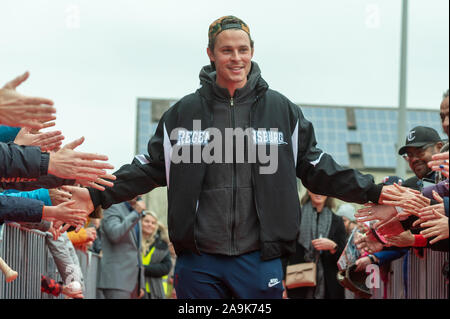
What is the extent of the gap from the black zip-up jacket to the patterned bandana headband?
29 centimetres

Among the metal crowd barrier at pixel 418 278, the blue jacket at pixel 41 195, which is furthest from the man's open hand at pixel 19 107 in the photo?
the metal crowd barrier at pixel 418 278

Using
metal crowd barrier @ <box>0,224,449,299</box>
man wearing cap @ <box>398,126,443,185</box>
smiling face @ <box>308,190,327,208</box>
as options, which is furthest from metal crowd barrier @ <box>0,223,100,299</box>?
man wearing cap @ <box>398,126,443,185</box>

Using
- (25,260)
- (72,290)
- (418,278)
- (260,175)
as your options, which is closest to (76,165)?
(260,175)

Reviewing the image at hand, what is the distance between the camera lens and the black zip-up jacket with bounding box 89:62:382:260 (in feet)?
17.4

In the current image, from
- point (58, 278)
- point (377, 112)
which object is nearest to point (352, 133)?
point (377, 112)

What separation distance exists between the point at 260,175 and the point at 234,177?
0.16m

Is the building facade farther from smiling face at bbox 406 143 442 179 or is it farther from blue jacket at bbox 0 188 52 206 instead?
blue jacket at bbox 0 188 52 206

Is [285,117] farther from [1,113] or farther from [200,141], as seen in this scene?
[1,113]

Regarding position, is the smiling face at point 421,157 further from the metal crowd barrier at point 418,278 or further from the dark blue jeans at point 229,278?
the dark blue jeans at point 229,278

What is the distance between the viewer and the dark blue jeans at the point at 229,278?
5227 millimetres

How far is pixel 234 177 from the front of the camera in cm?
536

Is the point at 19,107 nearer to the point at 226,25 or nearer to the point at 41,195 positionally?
the point at 226,25

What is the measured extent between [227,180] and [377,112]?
4084 centimetres
